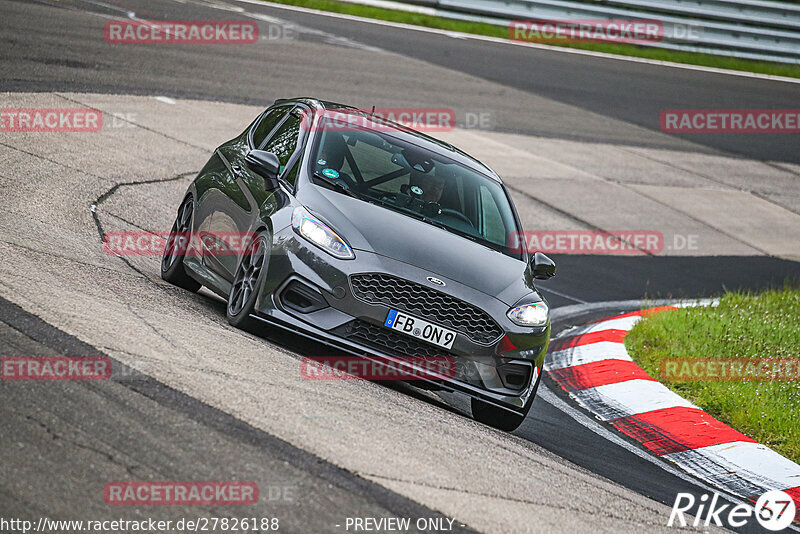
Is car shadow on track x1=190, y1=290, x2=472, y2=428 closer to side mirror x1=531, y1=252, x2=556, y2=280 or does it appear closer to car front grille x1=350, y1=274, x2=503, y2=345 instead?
car front grille x1=350, y1=274, x2=503, y2=345

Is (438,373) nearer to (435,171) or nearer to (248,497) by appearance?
(435,171)

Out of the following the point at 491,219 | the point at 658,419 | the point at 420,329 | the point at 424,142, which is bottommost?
the point at 658,419

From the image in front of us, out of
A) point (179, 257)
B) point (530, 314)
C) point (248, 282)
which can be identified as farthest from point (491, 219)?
point (179, 257)

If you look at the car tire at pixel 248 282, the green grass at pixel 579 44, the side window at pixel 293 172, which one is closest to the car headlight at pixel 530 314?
the car tire at pixel 248 282

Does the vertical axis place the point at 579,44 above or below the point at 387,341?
above

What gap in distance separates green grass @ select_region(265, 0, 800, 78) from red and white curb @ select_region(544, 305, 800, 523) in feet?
57.8

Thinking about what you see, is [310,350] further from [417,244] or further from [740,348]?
[740,348]

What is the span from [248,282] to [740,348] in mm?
4904

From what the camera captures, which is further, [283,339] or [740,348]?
[740,348]

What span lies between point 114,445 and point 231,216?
341 centimetres

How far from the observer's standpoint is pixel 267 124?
8547mm

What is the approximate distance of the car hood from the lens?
6.70 meters

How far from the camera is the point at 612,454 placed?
713 cm

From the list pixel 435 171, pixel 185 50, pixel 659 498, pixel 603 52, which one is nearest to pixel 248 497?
pixel 659 498
